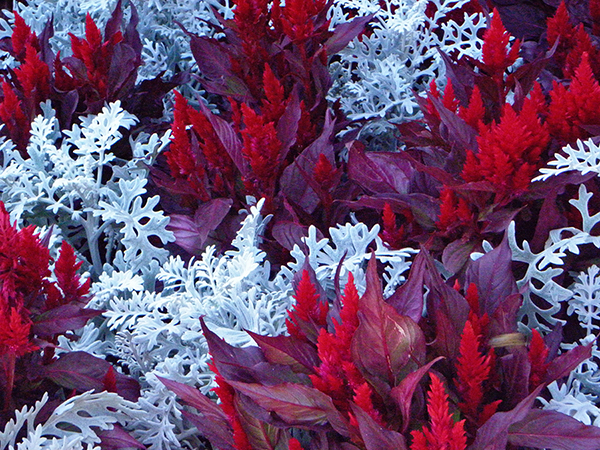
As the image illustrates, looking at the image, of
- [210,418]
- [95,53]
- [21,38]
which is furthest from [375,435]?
[21,38]

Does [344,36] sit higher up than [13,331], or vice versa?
[344,36]

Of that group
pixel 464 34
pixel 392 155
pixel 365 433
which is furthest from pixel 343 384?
pixel 464 34

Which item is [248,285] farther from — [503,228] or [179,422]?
[503,228]

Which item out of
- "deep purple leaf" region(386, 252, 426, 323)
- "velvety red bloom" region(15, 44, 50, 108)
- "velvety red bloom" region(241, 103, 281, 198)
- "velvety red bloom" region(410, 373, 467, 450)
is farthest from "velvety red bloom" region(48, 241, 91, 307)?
"velvety red bloom" region(15, 44, 50, 108)

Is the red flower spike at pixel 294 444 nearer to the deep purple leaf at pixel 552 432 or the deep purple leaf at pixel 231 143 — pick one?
the deep purple leaf at pixel 552 432

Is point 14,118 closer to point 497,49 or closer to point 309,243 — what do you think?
point 309,243

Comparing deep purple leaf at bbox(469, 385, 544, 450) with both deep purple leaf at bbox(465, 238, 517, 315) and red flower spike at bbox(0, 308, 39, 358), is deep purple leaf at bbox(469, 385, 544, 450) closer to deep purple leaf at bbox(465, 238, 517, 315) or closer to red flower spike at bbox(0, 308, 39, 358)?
deep purple leaf at bbox(465, 238, 517, 315)
